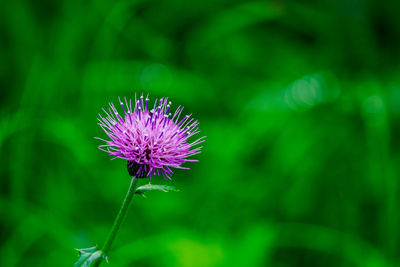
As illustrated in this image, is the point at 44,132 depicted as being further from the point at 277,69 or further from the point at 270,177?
the point at 277,69

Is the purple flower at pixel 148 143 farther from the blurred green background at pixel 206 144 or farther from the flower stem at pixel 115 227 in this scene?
the blurred green background at pixel 206 144

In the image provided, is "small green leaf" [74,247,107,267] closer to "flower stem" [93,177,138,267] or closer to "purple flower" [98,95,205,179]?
"flower stem" [93,177,138,267]

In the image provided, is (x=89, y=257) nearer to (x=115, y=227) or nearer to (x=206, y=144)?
(x=115, y=227)

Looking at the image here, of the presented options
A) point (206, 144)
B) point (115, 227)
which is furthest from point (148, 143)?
A: point (206, 144)

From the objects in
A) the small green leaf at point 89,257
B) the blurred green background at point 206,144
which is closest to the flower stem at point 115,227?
the small green leaf at point 89,257

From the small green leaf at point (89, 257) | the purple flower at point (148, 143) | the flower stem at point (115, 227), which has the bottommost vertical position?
the small green leaf at point (89, 257)

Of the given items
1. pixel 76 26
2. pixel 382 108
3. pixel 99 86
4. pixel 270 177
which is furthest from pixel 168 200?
pixel 382 108

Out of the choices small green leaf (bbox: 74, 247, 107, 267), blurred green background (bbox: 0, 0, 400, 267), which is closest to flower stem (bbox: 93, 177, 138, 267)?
small green leaf (bbox: 74, 247, 107, 267)
